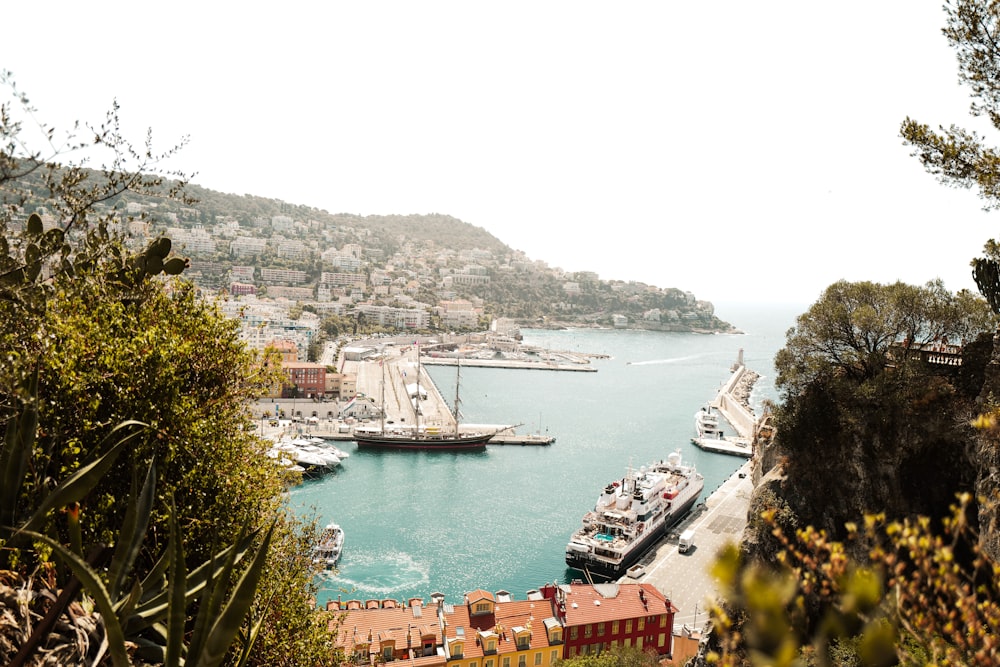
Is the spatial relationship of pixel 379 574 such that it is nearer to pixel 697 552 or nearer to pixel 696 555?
pixel 696 555

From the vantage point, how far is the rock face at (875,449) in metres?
8.37

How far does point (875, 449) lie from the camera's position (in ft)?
29.3

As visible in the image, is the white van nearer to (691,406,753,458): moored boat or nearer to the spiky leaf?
(691,406,753,458): moored boat

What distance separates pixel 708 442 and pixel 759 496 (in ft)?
65.5

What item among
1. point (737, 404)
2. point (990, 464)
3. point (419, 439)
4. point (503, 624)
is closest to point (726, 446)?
point (737, 404)

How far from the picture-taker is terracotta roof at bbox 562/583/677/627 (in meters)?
12.0

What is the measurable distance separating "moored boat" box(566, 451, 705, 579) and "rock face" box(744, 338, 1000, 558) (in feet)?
22.5

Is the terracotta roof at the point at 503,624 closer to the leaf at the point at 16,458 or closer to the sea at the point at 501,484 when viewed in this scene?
the sea at the point at 501,484

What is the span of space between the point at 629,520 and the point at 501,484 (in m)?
6.36

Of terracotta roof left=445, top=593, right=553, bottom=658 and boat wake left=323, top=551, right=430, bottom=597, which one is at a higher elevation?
terracotta roof left=445, top=593, right=553, bottom=658

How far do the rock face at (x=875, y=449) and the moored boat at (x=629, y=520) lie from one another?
6852 millimetres

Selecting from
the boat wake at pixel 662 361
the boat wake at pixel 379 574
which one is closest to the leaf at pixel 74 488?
the boat wake at pixel 379 574

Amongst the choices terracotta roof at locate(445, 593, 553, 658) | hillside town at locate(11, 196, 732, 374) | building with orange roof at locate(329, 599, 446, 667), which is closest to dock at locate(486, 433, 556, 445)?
terracotta roof at locate(445, 593, 553, 658)

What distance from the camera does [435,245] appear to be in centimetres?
12875
